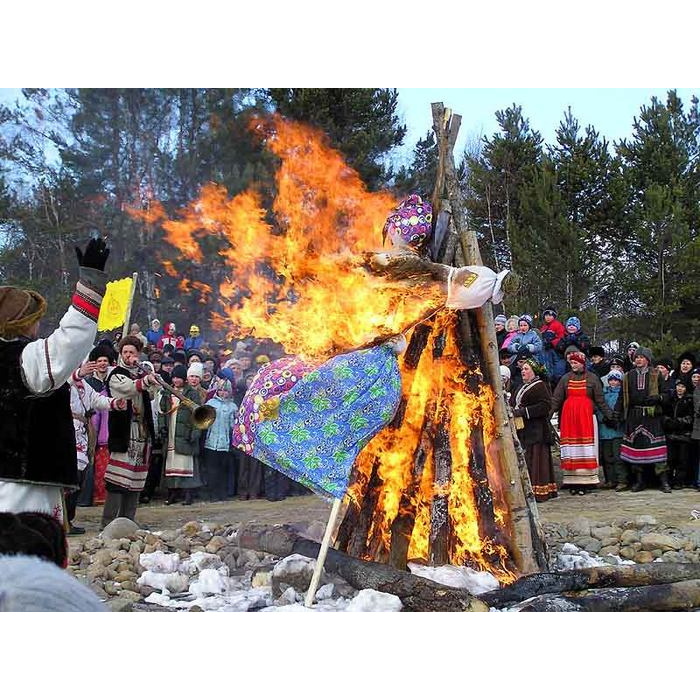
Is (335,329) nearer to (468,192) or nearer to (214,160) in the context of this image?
(468,192)

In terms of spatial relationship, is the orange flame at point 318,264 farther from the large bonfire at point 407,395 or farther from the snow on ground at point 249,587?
the snow on ground at point 249,587

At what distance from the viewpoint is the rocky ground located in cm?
585

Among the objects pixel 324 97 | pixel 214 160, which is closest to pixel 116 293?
pixel 324 97

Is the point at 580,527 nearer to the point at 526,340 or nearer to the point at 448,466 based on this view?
the point at 448,466

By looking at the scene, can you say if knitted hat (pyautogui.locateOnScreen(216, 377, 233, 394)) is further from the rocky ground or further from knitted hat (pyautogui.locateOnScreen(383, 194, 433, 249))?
knitted hat (pyautogui.locateOnScreen(383, 194, 433, 249))

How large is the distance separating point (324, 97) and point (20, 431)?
394 inches

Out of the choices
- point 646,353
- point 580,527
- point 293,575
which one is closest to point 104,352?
point 293,575

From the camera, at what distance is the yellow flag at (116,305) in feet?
27.5

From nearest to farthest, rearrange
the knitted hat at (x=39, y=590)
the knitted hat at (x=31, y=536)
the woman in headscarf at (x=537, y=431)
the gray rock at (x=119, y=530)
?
1. the knitted hat at (x=39, y=590)
2. the knitted hat at (x=31, y=536)
3. the gray rock at (x=119, y=530)
4. the woman in headscarf at (x=537, y=431)

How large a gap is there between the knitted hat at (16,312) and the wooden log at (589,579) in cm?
327

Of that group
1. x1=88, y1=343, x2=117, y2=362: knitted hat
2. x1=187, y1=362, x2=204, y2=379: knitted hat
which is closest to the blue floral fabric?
x1=88, y1=343, x2=117, y2=362: knitted hat

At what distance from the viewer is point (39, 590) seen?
1.95 meters

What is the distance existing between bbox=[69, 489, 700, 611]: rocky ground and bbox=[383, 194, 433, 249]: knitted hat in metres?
2.35

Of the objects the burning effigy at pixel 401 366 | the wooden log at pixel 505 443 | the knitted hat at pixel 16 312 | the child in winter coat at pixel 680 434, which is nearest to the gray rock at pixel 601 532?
the wooden log at pixel 505 443
